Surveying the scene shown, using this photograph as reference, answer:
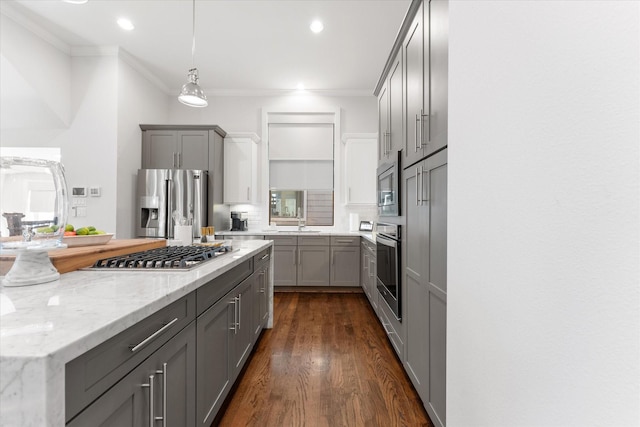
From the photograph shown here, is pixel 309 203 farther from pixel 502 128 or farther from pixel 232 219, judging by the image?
pixel 502 128

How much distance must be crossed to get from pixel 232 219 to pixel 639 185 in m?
5.18

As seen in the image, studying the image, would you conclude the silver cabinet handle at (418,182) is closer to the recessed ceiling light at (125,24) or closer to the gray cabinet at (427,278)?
the gray cabinet at (427,278)

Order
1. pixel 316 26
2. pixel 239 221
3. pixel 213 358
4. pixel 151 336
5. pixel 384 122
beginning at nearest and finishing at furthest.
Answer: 1. pixel 151 336
2. pixel 213 358
3. pixel 384 122
4. pixel 316 26
5. pixel 239 221

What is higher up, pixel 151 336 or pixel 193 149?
pixel 193 149

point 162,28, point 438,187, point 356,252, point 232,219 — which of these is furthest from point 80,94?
point 438,187

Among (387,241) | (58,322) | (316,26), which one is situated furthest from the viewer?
(316,26)

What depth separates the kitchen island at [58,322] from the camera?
0.57 meters

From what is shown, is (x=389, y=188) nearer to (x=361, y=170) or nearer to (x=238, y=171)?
(x=361, y=170)

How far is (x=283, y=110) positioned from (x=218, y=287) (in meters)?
4.31

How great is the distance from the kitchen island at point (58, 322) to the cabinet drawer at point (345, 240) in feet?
11.2

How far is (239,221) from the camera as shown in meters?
5.18

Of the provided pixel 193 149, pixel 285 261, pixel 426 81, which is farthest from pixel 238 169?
pixel 426 81

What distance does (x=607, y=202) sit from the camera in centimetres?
44

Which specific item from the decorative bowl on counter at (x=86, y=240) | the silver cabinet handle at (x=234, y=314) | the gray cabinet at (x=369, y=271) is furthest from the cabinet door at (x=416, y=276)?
the decorative bowl on counter at (x=86, y=240)
